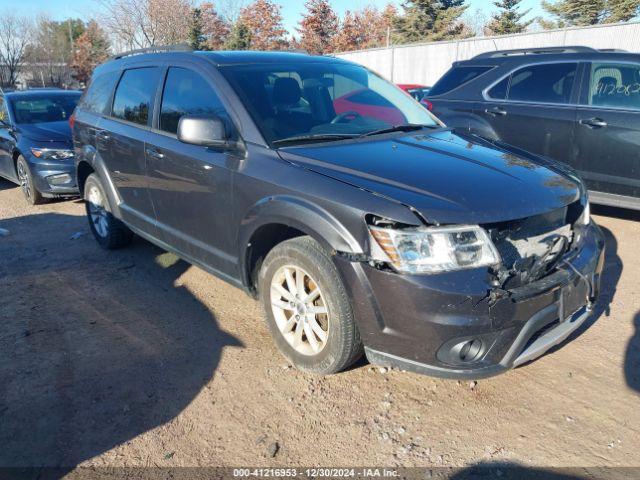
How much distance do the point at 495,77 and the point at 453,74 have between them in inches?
27.0

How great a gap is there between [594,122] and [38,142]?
703cm

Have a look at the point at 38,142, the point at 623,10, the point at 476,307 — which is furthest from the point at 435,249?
the point at 623,10

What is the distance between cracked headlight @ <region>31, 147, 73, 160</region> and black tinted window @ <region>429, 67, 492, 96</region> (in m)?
5.12

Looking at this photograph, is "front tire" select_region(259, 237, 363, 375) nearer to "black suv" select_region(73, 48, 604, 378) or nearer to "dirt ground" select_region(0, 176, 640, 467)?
"black suv" select_region(73, 48, 604, 378)

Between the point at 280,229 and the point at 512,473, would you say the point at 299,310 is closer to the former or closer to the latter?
the point at 280,229

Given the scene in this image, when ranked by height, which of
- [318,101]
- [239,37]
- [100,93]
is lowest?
[318,101]

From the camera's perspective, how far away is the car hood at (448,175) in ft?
8.21

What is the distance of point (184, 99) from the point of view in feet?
12.5

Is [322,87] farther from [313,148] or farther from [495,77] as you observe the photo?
[495,77]

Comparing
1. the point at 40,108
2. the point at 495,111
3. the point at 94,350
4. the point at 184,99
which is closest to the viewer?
the point at 94,350

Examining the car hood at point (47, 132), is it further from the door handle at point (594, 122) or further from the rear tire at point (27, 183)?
the door handle at point (594, 122)

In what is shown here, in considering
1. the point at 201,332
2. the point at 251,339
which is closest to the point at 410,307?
the point at 251,339

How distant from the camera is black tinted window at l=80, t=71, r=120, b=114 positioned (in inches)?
194

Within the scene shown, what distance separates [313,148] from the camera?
3.11 metres
